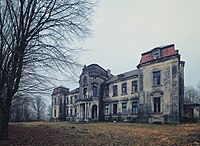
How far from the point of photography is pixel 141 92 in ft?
111

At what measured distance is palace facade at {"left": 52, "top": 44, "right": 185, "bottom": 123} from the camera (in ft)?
96.4

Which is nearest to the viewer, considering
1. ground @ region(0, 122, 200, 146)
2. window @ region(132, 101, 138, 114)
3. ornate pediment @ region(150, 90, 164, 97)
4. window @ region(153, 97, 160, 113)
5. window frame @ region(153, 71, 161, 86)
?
ground @ region(0, 122, 200, 146)

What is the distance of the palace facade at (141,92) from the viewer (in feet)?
96.4

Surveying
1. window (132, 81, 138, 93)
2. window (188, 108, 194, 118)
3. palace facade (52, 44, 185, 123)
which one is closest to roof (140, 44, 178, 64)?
palace facade (52, 44, 185, 123)

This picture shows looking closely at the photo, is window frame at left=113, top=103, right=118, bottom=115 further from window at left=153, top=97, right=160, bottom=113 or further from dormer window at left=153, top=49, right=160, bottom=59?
dormer window at left=153, top=49, right=160, bottom=59

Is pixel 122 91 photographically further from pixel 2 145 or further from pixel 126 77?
pixel 2 145

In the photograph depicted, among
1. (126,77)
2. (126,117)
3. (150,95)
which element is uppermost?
(126,77)

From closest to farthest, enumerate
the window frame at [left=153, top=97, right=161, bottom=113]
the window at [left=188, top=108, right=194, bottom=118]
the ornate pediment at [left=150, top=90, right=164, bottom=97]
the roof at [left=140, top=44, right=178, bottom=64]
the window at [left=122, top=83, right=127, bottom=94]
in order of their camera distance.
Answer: the window at [left=188, top=108, right=194, bottom=118], the roof at [left=140, top=44, right=178, bottom=64], the ornate pediment at [left=150, top=90, right=164, bottom=97], the window frame at [left=153, top=97, right=161, bottom=113], the window at [left=122, top=83, right=127, bottom=94]

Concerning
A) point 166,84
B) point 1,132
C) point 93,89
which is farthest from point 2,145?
point 93,89

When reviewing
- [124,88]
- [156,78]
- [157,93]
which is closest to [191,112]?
[157,93]

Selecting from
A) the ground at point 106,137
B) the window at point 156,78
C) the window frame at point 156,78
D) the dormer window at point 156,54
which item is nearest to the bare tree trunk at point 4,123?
the ground at point 106,137

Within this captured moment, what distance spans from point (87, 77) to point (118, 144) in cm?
3431

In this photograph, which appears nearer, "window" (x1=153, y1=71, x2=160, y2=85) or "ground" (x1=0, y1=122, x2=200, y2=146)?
"ground" (x1=0, y1=122, x2=200, y2=146)

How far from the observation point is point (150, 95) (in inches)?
1272
